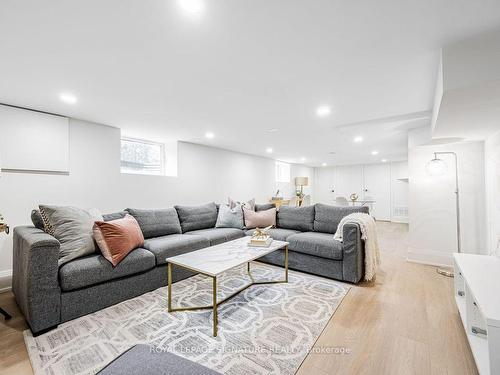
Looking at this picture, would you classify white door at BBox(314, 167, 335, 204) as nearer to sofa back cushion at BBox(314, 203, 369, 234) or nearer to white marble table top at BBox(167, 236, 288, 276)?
sofa back cushion at BBox(314, 203, 369, 234)

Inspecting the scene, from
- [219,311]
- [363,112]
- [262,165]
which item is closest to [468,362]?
[219,311]

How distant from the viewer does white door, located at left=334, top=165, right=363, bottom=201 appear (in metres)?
8.88

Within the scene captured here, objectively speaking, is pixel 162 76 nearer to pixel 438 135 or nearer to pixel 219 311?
pixel 219 311

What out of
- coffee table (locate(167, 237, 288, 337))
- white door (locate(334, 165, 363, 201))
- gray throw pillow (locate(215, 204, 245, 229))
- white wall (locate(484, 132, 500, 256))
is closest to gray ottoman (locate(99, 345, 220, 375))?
coffee table (locate(167, 237, 288, 337))

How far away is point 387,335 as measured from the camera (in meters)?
1.79

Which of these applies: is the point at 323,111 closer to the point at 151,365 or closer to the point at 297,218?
the point at 297,218

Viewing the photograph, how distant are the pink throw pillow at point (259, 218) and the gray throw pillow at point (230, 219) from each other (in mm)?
105

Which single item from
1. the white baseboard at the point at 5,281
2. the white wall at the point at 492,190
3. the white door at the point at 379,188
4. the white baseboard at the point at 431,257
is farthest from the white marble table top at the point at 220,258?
the white door at the point at 379,188

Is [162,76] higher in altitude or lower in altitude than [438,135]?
higher

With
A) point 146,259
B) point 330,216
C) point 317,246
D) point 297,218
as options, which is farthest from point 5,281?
point 330,216

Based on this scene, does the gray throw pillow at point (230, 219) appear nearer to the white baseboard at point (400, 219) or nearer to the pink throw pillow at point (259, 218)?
the pink throw pillow at point (259, 218)

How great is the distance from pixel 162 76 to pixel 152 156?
109 inches

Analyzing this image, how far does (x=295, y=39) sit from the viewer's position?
1.60 metres

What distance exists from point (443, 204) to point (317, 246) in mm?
2155
